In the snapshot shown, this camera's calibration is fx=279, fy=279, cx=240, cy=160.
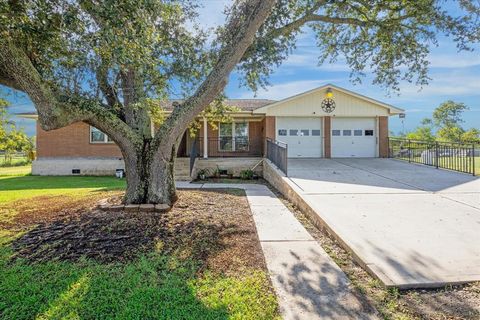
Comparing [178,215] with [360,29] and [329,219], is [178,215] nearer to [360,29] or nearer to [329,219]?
[329,219]

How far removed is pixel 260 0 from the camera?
5723mm

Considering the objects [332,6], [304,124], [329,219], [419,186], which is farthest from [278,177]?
[304,124]

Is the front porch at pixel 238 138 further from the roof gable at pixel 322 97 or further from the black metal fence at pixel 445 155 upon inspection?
the black metal fence at pixel 445 155

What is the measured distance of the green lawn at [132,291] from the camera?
8.45ft

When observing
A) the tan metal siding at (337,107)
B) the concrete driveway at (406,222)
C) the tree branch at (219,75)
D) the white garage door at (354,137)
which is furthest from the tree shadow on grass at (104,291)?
the white garage door at (354,137)

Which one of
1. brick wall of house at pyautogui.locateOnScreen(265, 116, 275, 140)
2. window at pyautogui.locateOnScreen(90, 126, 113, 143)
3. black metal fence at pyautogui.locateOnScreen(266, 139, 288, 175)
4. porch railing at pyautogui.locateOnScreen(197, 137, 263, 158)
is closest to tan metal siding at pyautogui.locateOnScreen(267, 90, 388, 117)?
brick wall of house at pyautogui.locateOnScreen(265, 116, 275, 140)

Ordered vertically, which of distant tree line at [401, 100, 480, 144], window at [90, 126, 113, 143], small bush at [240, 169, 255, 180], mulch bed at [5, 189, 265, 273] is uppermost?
distant tree line at [401, 100, 480, 144]

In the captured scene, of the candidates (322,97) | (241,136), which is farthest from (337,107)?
(241,136)

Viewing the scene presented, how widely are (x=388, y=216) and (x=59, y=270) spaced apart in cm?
531

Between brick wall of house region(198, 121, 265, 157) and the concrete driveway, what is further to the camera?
brick wall of house region(198, 121, 265, 157)

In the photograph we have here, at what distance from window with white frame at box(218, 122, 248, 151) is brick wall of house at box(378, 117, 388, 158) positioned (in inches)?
299

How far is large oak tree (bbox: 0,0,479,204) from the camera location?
439cm

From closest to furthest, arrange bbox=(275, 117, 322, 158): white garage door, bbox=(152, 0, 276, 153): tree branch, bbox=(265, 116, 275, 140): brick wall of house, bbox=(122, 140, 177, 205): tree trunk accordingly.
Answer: bbox=(152, 0, 276, 153): tree branch, bbox=(122, 140, 177, 205): tree trunk, bbox=(265, 116, 275, 140): brick wall of house, bbox=(275, 117, 322, 158): white garage door

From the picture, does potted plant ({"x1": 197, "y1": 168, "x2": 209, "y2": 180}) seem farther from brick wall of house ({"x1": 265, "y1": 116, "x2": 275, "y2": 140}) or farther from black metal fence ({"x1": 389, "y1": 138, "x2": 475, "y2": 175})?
black metal fence ({"x1": 389, "y1": 138, "x2": 475, "y2": 175})
